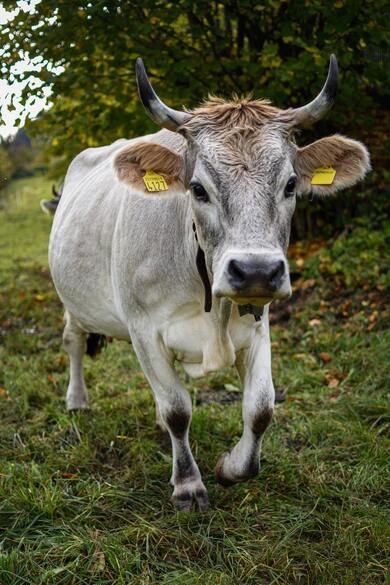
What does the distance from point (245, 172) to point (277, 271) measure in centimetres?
48

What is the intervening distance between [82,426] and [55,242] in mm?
1427

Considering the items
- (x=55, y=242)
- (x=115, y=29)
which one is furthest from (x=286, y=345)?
(x=115, y=29)

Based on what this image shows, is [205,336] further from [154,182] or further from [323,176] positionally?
[323,176]

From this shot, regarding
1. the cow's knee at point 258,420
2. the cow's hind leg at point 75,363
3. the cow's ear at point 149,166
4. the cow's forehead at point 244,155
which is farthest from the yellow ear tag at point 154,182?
the cow's hind leg at point 75,363

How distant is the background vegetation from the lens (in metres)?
3.09

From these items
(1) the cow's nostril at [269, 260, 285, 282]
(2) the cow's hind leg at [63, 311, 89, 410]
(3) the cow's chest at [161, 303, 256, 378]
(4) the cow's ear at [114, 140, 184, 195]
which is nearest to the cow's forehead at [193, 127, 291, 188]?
(4) the cow's ear at [114, 140, 184, 195]

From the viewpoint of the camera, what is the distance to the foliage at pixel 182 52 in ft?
20.3

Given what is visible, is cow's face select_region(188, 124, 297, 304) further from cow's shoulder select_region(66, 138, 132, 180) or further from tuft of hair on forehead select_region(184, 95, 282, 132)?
cow's shoulder select_region(66, 138, 132, 180)

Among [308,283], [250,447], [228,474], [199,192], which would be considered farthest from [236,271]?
[308,283]

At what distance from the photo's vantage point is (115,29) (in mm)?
6438

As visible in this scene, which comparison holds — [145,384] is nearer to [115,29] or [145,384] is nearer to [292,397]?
[292,397]

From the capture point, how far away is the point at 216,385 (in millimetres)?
5566

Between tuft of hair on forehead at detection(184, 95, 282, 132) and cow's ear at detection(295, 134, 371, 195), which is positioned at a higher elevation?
tuft of hair on forehead at detection(184, 95, 282, 132)

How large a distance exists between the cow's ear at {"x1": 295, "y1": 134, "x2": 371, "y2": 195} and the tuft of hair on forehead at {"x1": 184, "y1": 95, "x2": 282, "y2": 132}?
0.28 m
